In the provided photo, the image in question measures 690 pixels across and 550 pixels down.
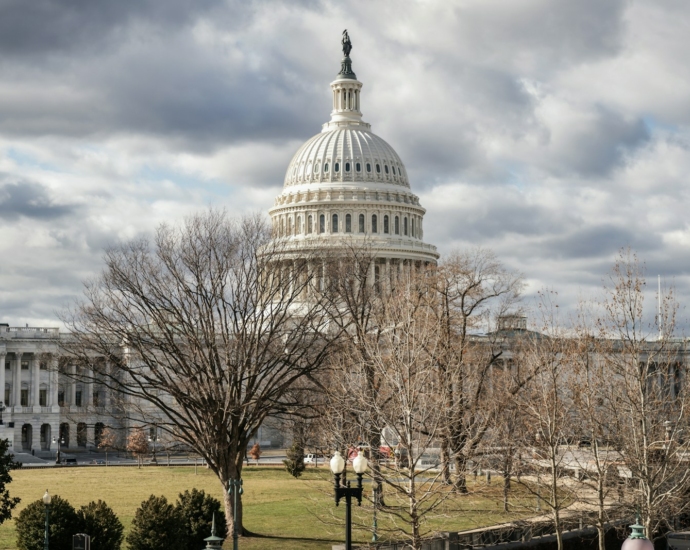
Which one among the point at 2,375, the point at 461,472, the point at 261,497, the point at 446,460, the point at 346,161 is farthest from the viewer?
the point at 346,161

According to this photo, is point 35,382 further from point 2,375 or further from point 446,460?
point 446,460

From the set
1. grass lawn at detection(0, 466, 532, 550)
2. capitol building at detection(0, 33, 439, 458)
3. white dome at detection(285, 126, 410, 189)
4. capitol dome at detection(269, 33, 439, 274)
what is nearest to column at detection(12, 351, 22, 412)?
capitol building at detection(0, 33, 439, 458)

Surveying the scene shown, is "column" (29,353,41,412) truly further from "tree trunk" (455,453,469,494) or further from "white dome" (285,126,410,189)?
"tree trunk" (455,453,469,494)

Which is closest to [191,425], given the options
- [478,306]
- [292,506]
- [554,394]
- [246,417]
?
[246,417]

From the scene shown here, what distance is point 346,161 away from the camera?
15475cm

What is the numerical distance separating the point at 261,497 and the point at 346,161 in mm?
101256

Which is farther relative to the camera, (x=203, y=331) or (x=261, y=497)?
(x=261, y=497)

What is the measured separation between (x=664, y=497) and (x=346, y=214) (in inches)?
4584

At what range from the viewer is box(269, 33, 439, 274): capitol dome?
150125 millimetres

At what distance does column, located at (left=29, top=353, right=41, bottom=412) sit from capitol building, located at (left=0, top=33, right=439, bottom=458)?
12cm

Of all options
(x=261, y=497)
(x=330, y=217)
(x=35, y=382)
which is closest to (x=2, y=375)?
(x=35, y=382)

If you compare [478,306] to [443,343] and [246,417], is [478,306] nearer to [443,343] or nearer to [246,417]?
[443,343]

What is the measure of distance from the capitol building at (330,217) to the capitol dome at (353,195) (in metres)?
0.13

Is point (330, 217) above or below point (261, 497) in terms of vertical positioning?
above
